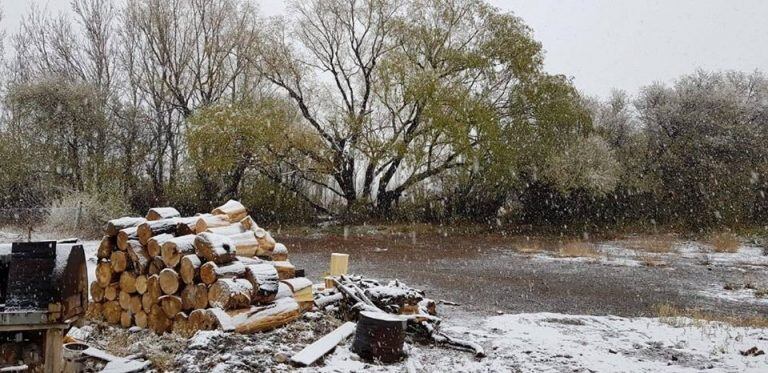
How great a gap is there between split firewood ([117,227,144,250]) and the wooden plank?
2594 mm

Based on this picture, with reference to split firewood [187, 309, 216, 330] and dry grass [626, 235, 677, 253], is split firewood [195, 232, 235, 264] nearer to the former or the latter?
split firewood [187, 309, 216, 330]

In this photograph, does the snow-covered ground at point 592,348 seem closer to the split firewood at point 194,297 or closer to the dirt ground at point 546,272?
the dirt ground at point 546,272

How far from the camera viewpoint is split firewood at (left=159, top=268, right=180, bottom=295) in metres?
5.83

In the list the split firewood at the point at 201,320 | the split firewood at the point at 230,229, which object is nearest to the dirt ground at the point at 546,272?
the split firewood at the point at 230,229

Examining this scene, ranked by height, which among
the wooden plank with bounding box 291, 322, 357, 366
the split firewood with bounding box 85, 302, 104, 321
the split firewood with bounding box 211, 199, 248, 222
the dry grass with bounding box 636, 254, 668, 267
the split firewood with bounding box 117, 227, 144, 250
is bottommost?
the wooden plank with bounding box 291, 322, 357, 366

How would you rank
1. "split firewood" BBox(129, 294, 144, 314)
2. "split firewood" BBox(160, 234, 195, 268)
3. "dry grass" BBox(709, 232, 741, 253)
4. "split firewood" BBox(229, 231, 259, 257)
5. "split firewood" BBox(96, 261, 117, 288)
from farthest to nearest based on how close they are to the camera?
"dry grass" BBox(709, 232, 741, 253), "split firewood" BBox(229, 231, 259, 257), "split firewood" BBox(96, 261, 117, 288), "split firewood" BBox(129, 294, 144, 314), "split firewood" BBox(160, 234, 195, 268)

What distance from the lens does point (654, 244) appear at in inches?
653

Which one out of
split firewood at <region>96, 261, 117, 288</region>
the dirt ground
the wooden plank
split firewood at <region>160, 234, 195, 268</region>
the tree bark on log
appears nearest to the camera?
the wooden plank

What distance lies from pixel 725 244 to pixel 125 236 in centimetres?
1590

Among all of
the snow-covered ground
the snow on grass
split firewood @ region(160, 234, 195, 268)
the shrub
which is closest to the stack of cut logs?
split firewood @ region(160, 234, 195, 268)

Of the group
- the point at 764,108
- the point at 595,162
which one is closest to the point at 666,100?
the point at 764,108

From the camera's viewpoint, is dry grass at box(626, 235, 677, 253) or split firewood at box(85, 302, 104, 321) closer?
split firewood at box(85, 302, 104, 321)

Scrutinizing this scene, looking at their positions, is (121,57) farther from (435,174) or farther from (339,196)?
(435,174)

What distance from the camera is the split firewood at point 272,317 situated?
5535 millimetres
